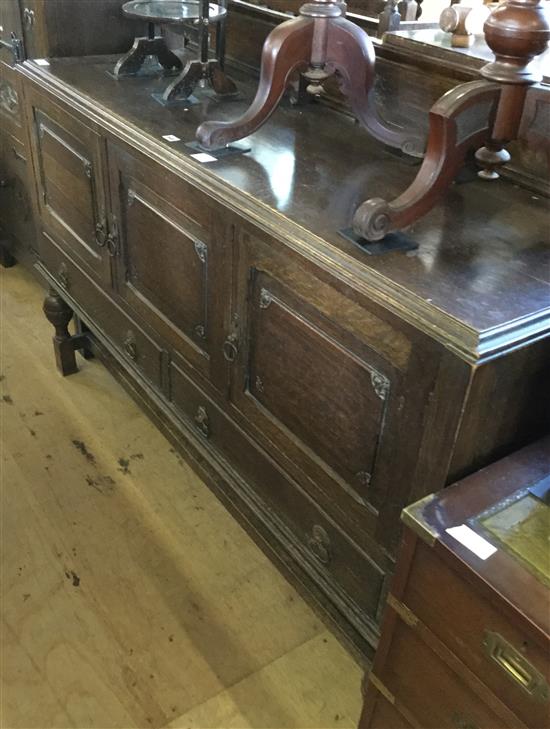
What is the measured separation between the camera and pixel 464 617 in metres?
0.79

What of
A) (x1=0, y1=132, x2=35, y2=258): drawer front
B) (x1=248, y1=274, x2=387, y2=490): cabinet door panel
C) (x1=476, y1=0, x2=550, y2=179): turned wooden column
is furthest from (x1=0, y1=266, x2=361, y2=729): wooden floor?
(x1=476, y1=0, x2=550, y2=179): turned wooden column

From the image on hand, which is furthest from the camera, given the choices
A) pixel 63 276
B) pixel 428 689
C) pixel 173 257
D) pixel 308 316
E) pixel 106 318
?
pixel 63 276

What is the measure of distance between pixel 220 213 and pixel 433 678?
0.73 meters

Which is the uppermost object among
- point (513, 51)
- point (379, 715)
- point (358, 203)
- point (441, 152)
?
point (513, 51)

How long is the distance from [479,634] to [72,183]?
1305mm

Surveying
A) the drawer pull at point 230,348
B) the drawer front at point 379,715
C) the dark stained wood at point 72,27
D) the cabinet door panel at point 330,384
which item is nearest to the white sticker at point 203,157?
the cabinet door panel at point 330,384

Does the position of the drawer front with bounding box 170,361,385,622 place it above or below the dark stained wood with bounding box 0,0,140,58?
below

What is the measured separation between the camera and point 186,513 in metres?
1.69

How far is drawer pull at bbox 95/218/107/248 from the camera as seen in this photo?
1532 mm

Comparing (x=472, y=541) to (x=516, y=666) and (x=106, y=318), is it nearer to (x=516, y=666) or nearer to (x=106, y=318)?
(x=516, y=666)

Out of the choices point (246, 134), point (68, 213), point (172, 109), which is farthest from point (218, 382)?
point (68, 213)

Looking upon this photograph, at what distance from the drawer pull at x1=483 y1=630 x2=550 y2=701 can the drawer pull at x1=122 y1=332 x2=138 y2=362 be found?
1055mm

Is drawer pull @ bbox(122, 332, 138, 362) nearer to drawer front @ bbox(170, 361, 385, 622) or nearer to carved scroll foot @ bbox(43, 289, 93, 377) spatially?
drawer front @ bbox(170, 361, 385, 622)

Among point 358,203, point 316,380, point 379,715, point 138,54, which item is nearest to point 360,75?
point 358,203
